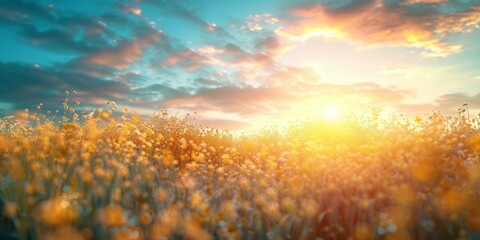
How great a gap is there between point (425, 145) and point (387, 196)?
3.28 meters

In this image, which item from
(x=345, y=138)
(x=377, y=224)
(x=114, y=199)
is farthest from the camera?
(x=345, y=138)

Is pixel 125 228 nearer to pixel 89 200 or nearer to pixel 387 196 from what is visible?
pixel 89 200

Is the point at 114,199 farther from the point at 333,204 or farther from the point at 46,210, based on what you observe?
the point at 333,204

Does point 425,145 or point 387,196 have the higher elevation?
point 425,145

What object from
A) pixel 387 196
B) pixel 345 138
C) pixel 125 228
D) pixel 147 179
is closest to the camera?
pixel 125 228

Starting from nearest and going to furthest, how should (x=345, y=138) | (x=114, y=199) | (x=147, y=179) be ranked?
(x=114, y=199), (x=147, y=179), (x=345, y=138)

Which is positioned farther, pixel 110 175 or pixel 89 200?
pixel 110 175

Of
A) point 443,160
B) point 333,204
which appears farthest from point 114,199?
point 443,160

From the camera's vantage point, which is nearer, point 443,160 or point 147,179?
point 147,179

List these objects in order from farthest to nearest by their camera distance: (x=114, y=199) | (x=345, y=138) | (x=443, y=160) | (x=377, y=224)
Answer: (x=345, y=138)
(x=443, y=160)
(x=114, y=199)
(x=377, y=224)

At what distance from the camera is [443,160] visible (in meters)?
7.32

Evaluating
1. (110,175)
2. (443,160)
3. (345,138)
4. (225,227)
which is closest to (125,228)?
(225,227)

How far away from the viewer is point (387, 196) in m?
5.12

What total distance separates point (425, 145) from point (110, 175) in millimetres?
5841
